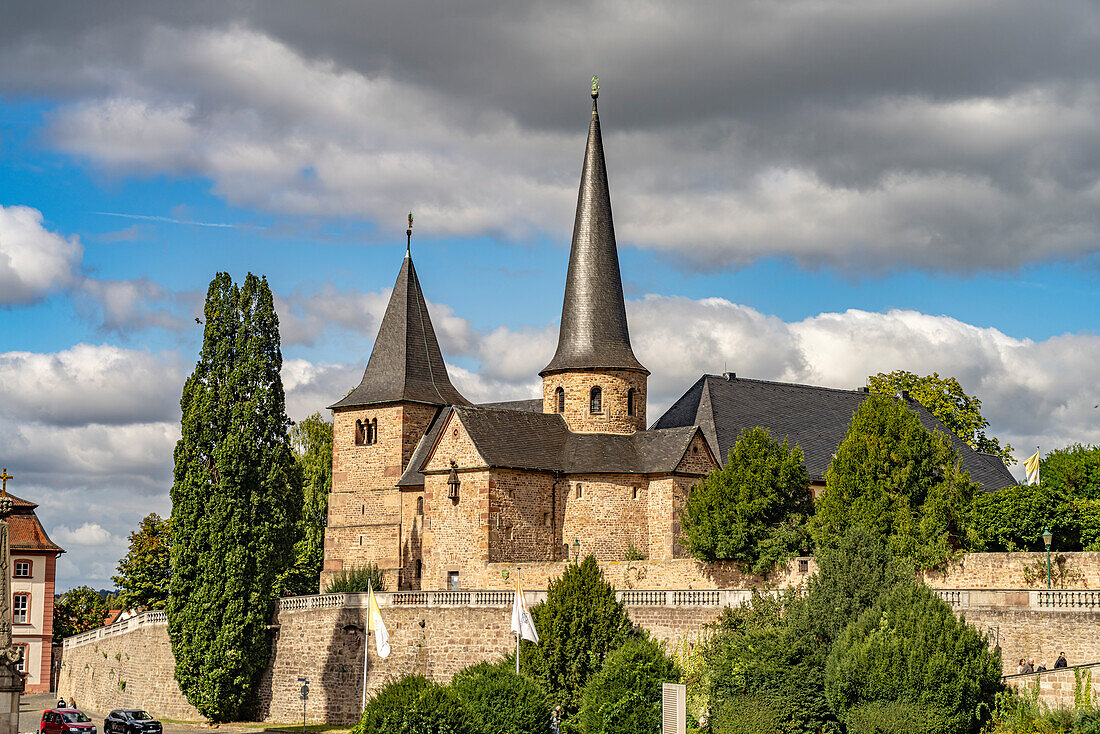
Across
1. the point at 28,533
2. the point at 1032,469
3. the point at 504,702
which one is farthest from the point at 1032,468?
the point at 28,533

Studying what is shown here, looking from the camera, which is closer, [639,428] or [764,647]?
[764,647]

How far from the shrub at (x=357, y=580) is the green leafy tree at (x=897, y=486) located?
18640mm

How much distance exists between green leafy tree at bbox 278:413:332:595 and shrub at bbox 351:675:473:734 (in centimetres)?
3010

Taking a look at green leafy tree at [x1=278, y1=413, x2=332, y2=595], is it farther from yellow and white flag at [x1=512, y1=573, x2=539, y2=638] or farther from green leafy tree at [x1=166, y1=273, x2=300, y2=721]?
yellow and white flag at [x1=512, y1=573, x2=539, y2=638]

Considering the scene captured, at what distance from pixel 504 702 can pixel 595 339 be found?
91.7 ft

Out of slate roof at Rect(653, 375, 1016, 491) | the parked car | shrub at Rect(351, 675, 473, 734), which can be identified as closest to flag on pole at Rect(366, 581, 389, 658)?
the parked car

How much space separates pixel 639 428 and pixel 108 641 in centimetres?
2496

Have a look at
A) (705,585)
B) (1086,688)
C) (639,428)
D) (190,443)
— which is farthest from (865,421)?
(190,443)

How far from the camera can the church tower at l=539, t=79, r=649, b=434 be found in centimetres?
5738

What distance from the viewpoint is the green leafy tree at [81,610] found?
247 ft

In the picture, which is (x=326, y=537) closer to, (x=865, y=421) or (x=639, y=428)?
(x=639, y=428)

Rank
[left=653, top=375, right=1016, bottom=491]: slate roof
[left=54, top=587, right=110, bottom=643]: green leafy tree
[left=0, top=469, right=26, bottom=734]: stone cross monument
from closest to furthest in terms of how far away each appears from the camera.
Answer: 1. [left=0, top=469, right=26, bottom=734]: stone cross monument
2. [left=653, top=375, right=1016, bottom=491]: slate roof
3. [left=54, top=587, right=110, bottom=643]: green leafy tree

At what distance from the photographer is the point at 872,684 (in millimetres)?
29750

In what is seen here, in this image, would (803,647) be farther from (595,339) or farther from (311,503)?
(311,503)
